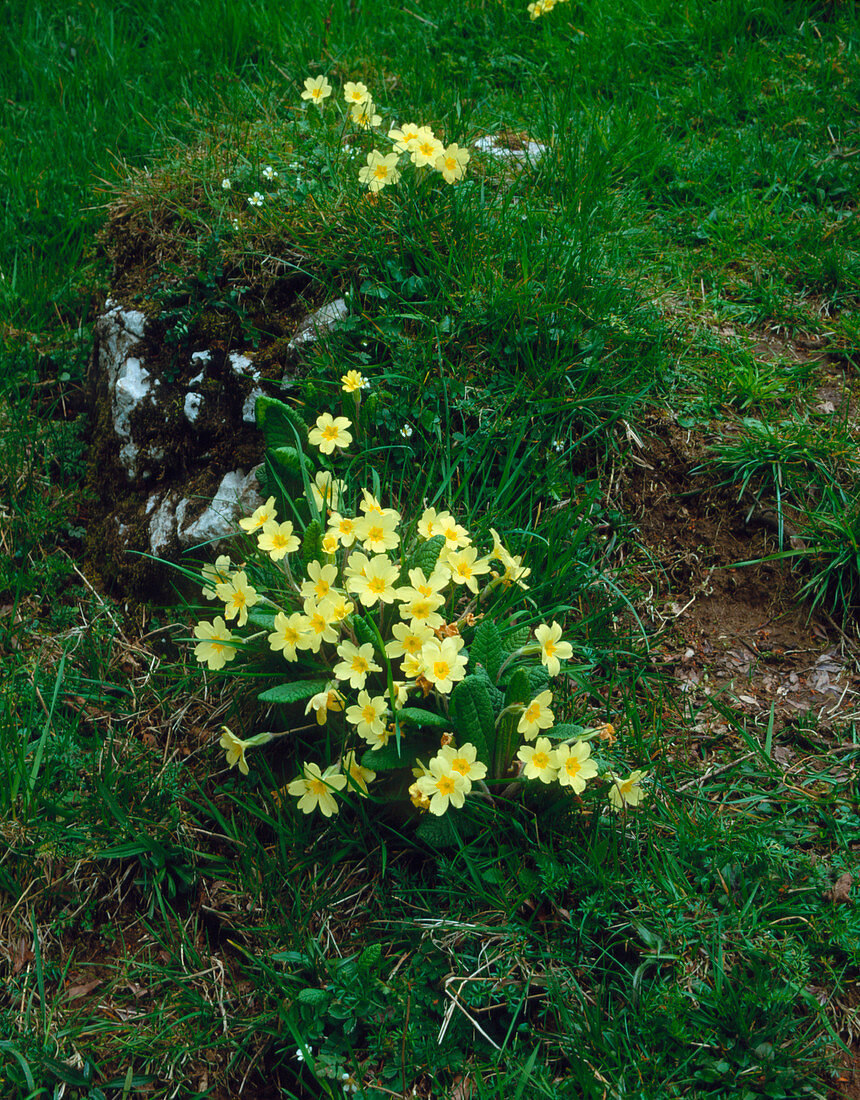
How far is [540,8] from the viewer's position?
3.82 m

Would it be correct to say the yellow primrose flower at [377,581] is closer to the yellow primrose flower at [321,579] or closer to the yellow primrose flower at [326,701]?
the yellow primrose flower at [321,579]

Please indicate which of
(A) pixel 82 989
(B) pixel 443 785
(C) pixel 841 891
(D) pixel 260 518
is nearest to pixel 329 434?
(D) pixel 260 518

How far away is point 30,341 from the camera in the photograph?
3.21 meters

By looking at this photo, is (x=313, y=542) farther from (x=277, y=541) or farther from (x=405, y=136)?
(x=405, y=136)

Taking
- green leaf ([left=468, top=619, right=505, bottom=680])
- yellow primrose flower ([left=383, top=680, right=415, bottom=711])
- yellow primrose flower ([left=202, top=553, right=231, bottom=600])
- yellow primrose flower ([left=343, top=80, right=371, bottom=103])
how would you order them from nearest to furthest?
yellow primrose flower ([left=383, top=680, right=415, bottom=711])
green leaf ([left=468, top=619, right=505, bottom=680])
yellow primrose flower ([left=202, top=553, right=231, bottom=600])
yellow primrose flower ([left=343, top=80, right=371, bottom=103])

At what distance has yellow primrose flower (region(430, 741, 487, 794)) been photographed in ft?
5.63

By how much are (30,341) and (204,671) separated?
1.80 metres

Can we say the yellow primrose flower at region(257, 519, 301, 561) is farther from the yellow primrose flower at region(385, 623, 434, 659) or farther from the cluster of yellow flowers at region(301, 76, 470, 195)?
the cluster of yellow flowers at region(301, 76, 470, 195)

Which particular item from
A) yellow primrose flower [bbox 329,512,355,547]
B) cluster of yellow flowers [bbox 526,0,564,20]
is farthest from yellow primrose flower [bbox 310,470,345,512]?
cluster of yellow flowers [bbox 526,0,564,20]

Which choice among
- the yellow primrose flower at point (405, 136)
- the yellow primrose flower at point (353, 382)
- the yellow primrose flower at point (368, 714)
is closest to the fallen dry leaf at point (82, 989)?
the yellow primrose flower at point (368, 714)

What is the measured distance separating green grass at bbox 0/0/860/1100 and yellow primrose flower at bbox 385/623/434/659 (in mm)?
417

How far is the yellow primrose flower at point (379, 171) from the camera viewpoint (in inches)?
106

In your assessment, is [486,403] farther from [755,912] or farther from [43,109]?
[43,109]

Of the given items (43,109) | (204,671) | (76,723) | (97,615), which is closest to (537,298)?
(204,671)
